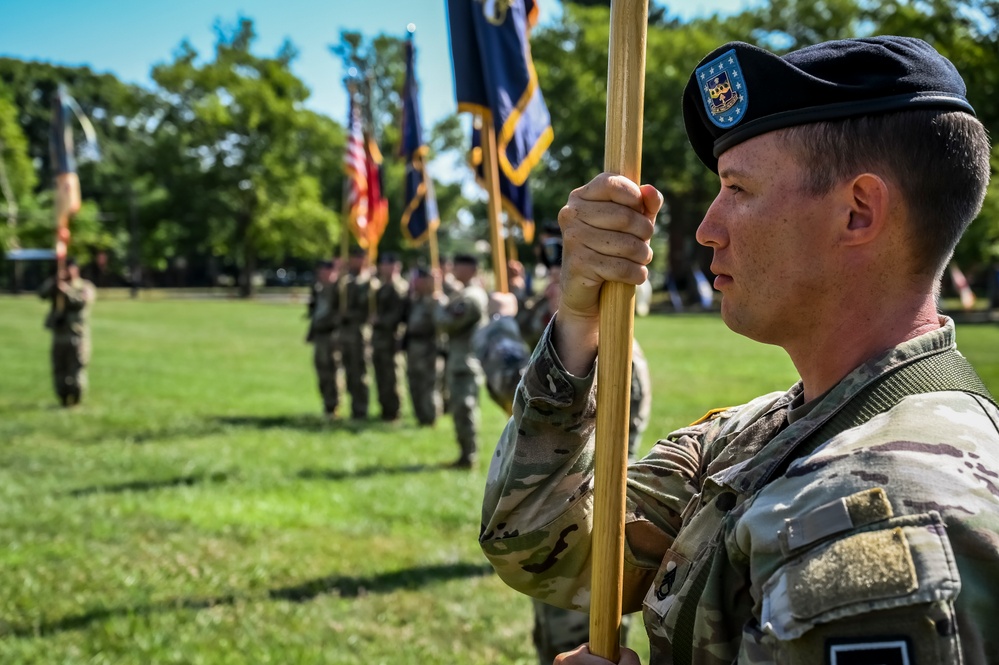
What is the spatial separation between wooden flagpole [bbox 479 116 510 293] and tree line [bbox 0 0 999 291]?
1277 inches

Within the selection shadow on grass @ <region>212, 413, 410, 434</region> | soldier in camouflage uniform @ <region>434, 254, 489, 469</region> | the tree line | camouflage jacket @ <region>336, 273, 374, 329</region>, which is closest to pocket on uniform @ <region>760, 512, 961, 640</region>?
soldier in camouflage uniform @ <region>434, 254, 489, 469</region>

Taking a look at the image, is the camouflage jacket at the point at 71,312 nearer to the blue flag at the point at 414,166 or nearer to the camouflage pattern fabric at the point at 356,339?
the camouflage pattern fabric at the point at 356,339

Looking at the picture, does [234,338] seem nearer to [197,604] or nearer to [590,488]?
[197,604]

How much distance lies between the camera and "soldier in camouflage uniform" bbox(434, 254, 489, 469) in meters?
10.1

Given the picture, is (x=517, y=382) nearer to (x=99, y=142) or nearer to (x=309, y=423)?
(x=309, y=423)

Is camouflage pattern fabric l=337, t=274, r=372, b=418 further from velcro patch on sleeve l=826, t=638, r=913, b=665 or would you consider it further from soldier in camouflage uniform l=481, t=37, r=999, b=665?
velcro patch on sleeve l=826, t=638, r=913, b=665

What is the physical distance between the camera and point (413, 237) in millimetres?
12445

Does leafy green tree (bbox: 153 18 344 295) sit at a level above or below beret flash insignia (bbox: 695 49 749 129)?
above

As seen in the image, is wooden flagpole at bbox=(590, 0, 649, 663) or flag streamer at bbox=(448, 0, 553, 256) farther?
flag streamer at bbox=(448, 0, 553, 256)

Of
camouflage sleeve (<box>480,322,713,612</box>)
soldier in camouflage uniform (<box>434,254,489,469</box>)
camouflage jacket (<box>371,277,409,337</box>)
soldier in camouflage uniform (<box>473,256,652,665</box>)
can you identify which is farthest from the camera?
camouflage jacket (<box>371,277,409,337</box>)

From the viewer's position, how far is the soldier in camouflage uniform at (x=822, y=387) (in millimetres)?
1101

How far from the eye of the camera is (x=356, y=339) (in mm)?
14078

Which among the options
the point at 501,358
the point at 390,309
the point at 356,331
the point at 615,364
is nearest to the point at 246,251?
the point at 356,331

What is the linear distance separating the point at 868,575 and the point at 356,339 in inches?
522
